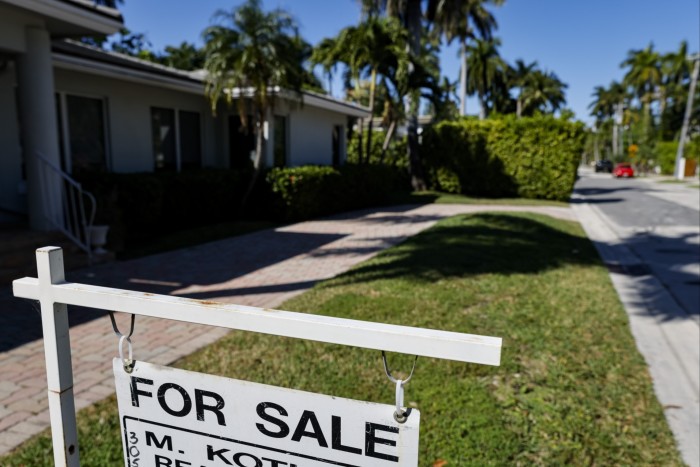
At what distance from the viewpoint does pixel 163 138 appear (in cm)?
1244

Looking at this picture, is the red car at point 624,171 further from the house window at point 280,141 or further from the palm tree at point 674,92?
the house window at point 280,141

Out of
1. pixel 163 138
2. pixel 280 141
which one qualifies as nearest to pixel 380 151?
pixel 280 141

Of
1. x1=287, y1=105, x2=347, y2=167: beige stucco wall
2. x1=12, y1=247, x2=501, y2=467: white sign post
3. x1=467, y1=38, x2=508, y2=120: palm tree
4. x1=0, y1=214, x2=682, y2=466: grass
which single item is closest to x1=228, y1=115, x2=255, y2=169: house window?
x1=287, y1=105, x2=347, y2=167: beige stucco wall

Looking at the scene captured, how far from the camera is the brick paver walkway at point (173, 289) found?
356 cm

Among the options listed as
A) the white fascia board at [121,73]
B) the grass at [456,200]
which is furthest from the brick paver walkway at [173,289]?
the grass at [456,200]

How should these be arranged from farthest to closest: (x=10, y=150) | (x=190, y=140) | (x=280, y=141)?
(x=280, y=141), (x=190, y=140), (x=10, y=150)

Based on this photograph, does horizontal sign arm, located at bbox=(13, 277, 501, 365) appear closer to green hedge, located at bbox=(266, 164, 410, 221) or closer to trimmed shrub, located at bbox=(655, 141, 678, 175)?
green hedge, located at bbox=(266, 164, 410, 221)

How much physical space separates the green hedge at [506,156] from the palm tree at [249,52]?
11074 millimetres

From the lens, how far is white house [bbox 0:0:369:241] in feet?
23.2

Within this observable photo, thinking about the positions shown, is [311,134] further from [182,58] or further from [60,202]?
[182,58]

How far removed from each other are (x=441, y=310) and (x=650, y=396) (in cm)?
206

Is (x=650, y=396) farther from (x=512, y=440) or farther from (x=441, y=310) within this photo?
(x=441, y=310)

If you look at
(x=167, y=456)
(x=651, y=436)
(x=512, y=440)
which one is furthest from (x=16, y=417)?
(x=651, y=436)

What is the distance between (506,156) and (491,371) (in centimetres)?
1802
